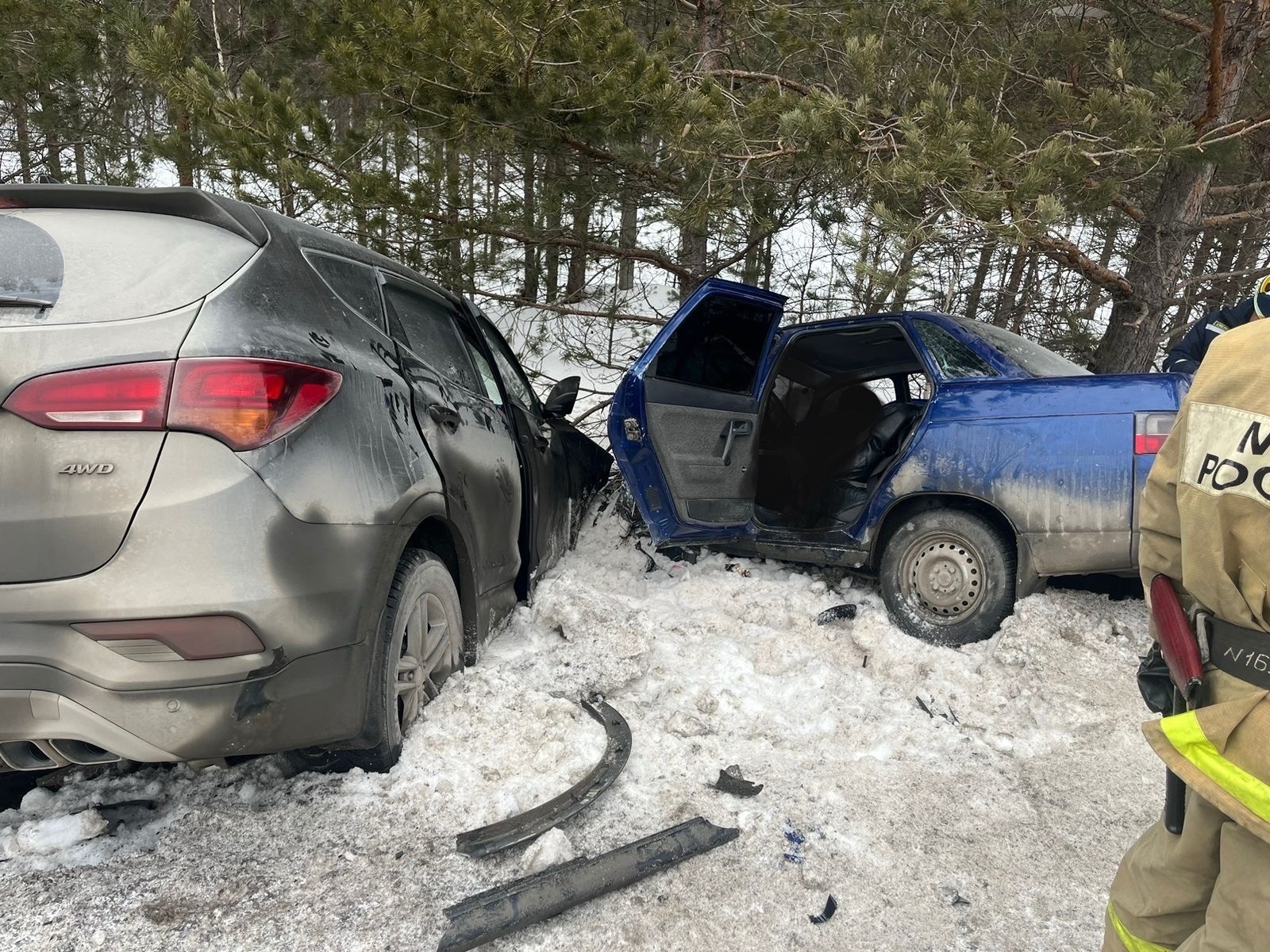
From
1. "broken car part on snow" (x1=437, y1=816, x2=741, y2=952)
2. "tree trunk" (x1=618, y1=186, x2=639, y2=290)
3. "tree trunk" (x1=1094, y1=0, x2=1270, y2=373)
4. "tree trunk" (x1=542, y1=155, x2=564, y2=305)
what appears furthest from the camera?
"tree trunk" (x1=618, y1=186, x2=639, y2=290)

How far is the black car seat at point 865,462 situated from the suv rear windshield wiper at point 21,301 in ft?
12.6

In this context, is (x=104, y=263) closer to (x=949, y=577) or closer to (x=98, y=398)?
(x=98, y=398)

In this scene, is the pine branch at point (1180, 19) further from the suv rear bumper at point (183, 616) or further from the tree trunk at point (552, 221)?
the suv rear bumper at point (183, 616)

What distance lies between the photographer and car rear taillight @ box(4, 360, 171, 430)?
6.17ft

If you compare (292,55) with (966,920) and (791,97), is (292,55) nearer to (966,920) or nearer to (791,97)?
(791,97)

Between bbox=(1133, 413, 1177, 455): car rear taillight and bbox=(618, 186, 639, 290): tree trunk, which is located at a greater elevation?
bbox=(618, 186, 639, 290): tree trunk

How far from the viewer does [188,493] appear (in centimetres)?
194

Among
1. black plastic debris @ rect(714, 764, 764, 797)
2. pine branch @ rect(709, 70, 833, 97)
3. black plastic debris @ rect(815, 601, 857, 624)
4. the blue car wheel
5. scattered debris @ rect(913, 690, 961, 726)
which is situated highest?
pine branch @ rect(709, 70, 833, 97)

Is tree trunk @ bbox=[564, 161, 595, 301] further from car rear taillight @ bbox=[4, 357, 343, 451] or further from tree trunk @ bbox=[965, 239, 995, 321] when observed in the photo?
car rear taillight @ bbox=[4, 357, 343, 451]

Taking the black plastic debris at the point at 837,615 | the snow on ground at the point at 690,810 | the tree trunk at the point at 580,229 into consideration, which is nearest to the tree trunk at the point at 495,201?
the tree trunk at the point at 580,229

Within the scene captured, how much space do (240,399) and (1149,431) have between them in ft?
11.8

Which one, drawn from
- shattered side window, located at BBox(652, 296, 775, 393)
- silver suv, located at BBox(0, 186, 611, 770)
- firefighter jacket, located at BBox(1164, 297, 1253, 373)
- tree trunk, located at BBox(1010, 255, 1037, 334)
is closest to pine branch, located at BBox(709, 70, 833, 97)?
shattered side window, located at BBox(652, 296, 775, 393)

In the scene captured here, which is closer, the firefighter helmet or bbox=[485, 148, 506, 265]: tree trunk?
the firefighter helmet

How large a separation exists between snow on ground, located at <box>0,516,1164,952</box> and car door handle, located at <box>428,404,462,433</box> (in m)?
0.95
